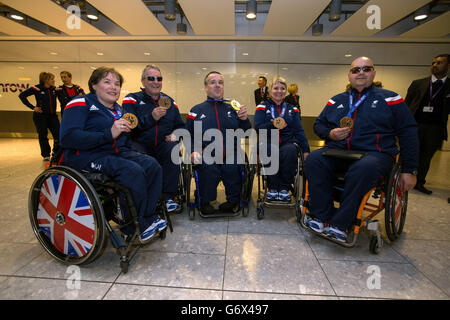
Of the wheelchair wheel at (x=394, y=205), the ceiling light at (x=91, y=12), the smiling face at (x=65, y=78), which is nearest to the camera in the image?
the wheelchair wheel at (x=394, y=205)

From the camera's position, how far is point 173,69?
22.0ft

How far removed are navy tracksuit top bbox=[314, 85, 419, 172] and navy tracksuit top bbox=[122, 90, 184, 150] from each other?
166 centimetres

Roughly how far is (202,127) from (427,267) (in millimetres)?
2027

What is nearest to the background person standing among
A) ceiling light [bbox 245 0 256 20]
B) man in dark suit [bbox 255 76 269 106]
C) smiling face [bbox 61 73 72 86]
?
smiling face [bbox 61 73 72 86]

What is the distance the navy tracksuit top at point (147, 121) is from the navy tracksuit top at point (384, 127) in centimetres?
166

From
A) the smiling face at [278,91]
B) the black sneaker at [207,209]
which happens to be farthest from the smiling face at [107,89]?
the smiling face at [278,91]

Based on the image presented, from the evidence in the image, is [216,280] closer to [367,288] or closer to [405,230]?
[367,288]

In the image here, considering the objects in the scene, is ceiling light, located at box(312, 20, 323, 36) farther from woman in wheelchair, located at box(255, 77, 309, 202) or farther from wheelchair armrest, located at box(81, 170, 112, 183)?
wheelchair armrest, located at box(81, 170, 112, 183)

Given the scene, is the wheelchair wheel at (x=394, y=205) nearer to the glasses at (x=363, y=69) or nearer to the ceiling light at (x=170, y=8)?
the glasses at (x=363, y=69)

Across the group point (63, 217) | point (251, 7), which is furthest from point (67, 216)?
point (251, 7)

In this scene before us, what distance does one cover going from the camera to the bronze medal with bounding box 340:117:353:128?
1.73 m

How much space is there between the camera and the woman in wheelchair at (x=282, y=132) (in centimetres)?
216

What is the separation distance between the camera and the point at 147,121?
2.10 metres
